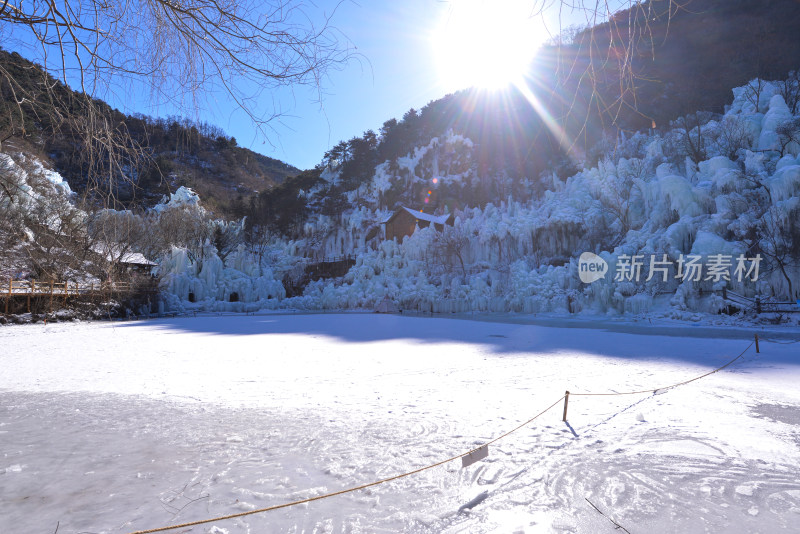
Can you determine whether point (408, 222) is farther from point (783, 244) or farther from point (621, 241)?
point (783, 244)

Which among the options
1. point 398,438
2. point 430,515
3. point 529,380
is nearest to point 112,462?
point 398,438

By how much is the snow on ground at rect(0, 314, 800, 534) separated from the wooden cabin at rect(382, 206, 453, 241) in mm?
27006

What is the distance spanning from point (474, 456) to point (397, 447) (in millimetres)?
754

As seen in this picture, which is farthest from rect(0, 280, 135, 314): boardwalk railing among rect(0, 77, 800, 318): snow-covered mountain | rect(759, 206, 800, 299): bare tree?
rect(759, 206, 800, 299): bare tree

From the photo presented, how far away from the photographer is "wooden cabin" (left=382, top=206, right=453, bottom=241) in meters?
33.3

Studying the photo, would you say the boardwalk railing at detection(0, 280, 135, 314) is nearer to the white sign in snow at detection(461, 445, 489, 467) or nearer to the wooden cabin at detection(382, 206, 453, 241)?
the white sign in snow at detection(461, 445, 489, 467)

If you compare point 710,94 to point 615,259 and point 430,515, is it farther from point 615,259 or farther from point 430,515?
point 430,515

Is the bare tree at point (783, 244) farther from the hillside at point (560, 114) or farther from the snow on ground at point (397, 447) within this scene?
the snow on ground at point (397, 447)

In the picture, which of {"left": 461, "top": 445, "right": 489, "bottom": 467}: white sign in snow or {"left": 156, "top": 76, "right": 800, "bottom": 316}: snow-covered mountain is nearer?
{"left": 461, "top": 445, "right": 489, "bottom": 467}: white sign in snow

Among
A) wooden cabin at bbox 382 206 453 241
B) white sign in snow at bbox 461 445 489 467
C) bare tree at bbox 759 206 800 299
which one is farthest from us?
wooden cabin at bbox 382 206 453 241

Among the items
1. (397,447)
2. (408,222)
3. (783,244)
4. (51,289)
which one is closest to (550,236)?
(783,244)

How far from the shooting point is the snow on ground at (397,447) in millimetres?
2387

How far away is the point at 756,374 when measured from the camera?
6.13 m

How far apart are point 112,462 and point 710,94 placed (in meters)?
37.1
